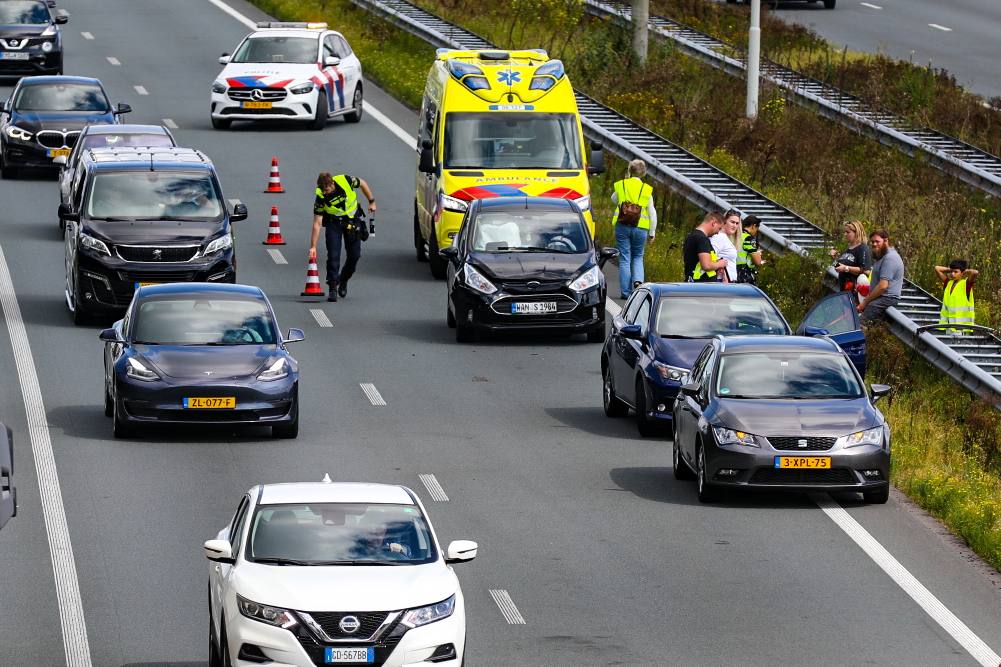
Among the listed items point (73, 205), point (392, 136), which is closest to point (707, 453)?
point (73, 205)

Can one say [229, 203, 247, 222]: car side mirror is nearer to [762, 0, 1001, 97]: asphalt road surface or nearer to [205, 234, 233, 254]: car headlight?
[205, 234, 233, 254]: car headlight

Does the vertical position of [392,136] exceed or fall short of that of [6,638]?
it falls short

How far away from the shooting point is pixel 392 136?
43219 mm

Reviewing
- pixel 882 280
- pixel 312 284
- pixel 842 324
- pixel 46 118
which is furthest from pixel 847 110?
pixel 842 324

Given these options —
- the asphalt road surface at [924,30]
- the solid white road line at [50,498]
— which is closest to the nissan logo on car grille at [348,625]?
the solid white road line at [50,498]

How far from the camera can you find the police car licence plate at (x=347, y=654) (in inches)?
506

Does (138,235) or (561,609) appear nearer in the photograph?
(561,609)

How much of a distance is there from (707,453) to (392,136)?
80.9ft

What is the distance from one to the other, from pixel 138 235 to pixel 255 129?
16157mm

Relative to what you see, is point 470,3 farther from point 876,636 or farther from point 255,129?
point 876,636

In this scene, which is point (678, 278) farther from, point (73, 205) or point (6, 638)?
point (6, 638)

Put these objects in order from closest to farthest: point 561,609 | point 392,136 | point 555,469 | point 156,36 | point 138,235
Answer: point 561,609 → point 555,469 → point 138,235 → point 392,136 → point 156,36

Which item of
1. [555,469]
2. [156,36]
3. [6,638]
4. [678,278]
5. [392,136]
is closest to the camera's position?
[6,638]

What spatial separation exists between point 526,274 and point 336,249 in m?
3.96
